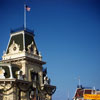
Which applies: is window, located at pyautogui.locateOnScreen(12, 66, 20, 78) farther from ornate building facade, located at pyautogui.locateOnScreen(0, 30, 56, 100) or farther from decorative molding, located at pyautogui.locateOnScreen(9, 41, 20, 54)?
decorative molding, located at pyautogui.locateOnScreen(9, 41, 20, 54)

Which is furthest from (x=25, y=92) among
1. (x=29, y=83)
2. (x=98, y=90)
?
(x=98, y=90)

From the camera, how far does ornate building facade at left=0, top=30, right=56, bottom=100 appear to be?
48594 millimetres

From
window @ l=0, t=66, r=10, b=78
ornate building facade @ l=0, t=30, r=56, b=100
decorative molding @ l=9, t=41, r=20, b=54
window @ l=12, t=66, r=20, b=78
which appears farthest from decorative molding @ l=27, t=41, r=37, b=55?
window @ l=0, t=66, r=10, b=78

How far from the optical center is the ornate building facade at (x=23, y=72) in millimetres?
48594

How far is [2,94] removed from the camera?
48.5 metres

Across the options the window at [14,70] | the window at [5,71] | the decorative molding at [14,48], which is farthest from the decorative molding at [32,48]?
the window at [5,71]

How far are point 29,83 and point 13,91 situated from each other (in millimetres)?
4374

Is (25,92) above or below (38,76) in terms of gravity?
below

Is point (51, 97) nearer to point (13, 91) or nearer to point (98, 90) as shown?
point (13, 91)

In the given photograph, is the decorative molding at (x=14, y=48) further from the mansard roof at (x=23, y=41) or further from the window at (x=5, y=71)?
the window at (x=5, y=71)

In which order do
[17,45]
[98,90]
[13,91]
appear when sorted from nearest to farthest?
[13,91] < [17,45] < [98,90]

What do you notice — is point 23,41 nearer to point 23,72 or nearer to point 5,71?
point 23,72

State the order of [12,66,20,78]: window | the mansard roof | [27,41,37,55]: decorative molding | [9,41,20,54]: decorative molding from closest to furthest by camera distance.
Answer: [12,66,20,78]: window < [9,41,20,54]: decorative molding < the mansard roof < [27,41,37,55]: decorative molding

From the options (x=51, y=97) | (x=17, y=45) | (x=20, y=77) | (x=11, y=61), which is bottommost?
(x=51, y=97)
